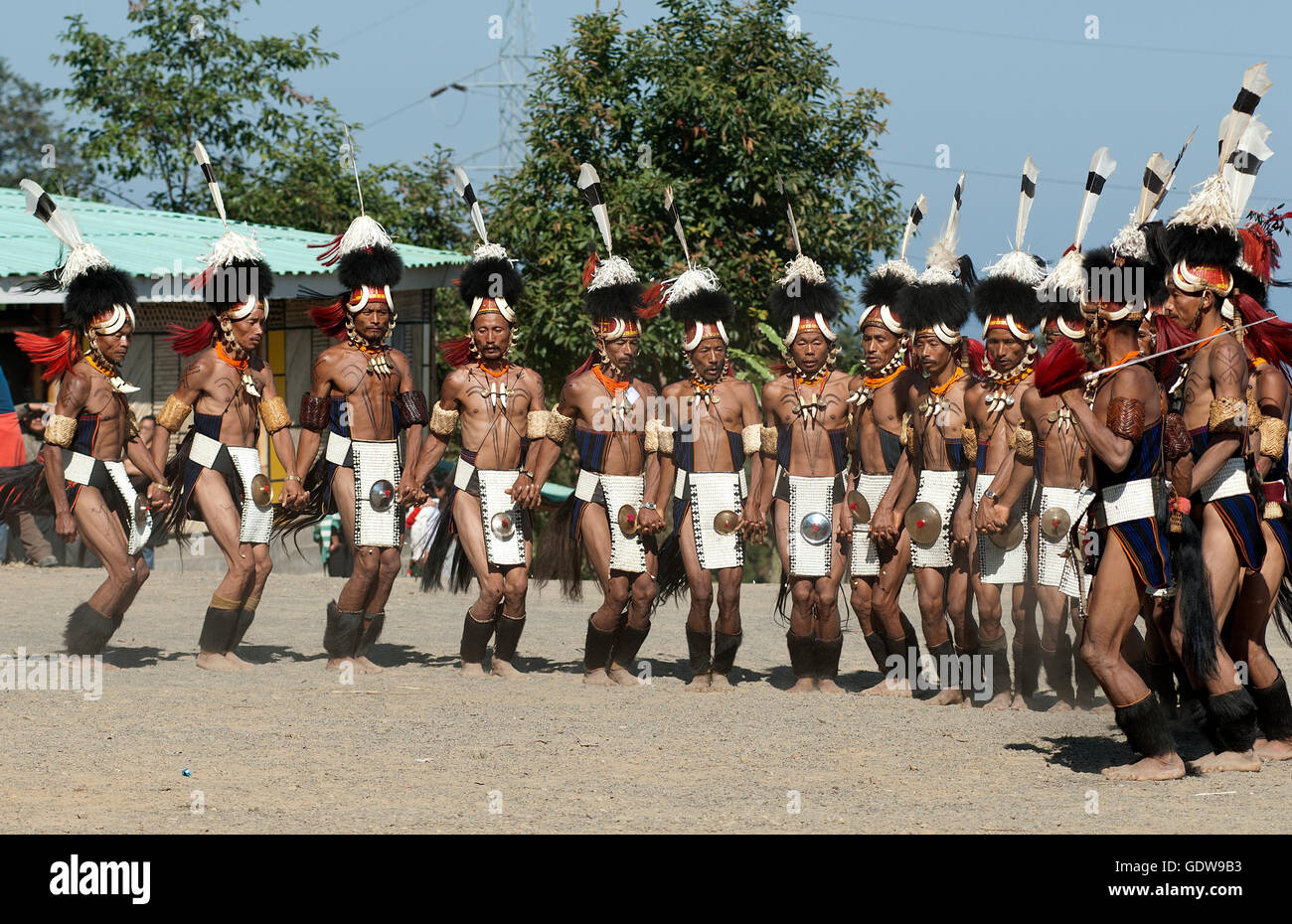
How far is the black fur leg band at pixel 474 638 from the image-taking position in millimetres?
8773

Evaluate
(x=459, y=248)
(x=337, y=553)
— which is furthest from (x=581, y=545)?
(x=459, y=248)

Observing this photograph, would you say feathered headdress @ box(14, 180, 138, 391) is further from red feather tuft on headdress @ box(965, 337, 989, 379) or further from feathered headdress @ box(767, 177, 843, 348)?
red feather tuft on headdress @ box(965, 337, 989, 379)

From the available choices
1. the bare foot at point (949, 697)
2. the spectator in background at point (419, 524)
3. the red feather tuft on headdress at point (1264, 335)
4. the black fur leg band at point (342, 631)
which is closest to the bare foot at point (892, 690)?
the bare foot at point (949, 697)

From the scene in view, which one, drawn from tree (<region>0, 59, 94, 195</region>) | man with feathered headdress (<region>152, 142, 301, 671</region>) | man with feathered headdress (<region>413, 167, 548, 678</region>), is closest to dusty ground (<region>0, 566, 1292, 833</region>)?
man with feathered headdress (<region>413, 167, 548, 678</region>)

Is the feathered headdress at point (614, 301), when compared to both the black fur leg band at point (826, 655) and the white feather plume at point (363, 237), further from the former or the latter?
the black fur leg band at point (826, 655)

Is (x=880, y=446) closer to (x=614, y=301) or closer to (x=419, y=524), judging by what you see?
(x=614, y=301)

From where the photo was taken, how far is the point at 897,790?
233 inches

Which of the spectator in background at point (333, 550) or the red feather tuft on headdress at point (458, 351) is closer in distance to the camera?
the red feather tuft on headdress at point (458, 351)

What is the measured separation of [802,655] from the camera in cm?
839

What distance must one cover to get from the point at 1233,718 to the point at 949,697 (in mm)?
2049

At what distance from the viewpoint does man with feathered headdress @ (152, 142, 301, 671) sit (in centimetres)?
880

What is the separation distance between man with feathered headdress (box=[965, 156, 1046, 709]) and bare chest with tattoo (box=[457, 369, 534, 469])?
2.40 metres

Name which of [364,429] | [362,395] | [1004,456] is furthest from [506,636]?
[1004,456]

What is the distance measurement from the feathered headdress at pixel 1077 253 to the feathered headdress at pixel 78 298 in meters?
4.71
